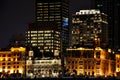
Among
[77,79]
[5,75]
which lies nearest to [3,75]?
[5,75]

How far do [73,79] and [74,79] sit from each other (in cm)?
69

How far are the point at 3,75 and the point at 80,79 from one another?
4228 centimetres

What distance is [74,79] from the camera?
167 m

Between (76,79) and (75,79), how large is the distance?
1793mm

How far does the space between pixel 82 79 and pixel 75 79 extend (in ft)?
10.5

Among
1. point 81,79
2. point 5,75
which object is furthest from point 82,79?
point 5,75

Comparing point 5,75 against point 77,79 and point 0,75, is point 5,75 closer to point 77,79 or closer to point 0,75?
point 0,75

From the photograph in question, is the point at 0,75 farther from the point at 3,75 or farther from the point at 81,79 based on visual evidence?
the point at 81,79

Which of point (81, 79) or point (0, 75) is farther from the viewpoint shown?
point (0, 75)

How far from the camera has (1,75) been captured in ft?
653

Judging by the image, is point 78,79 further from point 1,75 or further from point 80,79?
point 1,75

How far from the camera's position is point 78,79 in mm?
169625

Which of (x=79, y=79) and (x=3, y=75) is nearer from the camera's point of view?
(x=79, y=79)

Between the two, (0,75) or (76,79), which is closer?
(76,79)
